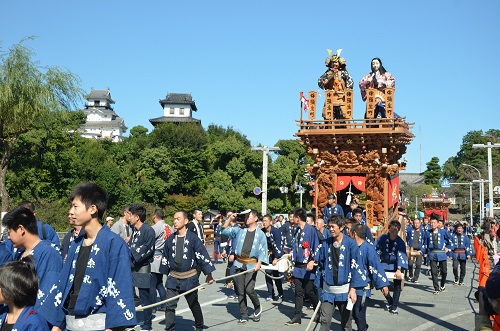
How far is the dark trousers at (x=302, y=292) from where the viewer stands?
9.72 meters

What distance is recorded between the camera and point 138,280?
887 centimetres

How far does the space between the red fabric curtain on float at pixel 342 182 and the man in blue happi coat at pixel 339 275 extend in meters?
9.62

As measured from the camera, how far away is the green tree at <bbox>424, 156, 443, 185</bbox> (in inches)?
3056

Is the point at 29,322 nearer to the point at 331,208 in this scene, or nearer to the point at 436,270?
the point at 436,270

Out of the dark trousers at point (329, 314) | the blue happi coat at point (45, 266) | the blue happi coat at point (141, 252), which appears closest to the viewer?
the blue happi coat at point (45, 266)

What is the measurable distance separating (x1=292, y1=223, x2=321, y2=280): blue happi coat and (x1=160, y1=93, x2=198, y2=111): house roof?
74873mm

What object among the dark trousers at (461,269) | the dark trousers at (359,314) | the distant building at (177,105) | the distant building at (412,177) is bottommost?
the dark trousers at (461,269)

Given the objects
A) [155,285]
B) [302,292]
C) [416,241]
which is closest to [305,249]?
[302,292]

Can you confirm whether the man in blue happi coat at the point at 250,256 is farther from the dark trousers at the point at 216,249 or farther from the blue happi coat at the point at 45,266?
the dark trousers at the point at 216,249

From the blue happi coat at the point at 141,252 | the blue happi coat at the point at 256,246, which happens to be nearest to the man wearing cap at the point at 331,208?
the blue happi coat at the point at 256,246

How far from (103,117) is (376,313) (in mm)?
92202

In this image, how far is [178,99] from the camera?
8519cm

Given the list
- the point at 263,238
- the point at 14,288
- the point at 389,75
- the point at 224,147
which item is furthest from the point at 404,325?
the point at 224,147

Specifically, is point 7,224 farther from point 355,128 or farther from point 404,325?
point 355,128
